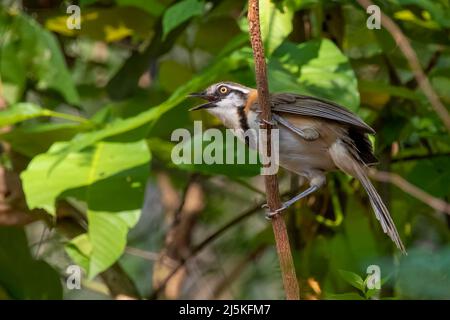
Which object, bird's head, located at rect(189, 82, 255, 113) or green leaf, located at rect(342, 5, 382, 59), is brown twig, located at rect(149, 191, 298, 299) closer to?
green leaf, located at rect(342, 5, 382, 59)

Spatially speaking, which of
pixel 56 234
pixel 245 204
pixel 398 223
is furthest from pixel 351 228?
pixel 56 234

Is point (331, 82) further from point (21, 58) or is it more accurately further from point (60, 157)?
point (21, 58)

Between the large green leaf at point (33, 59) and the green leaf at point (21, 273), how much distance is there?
822mm

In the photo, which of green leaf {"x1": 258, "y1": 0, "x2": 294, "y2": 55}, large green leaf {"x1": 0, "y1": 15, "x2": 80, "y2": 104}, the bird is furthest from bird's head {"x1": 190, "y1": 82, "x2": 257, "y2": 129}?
large green leaf {"x1": 0, "y1": 15, "x2": 80, "y2": 104}

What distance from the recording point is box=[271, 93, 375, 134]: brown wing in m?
3.37

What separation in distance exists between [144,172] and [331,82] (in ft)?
2.76

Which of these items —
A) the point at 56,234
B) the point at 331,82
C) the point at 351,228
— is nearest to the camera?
the point at 331,82

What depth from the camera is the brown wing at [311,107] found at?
3371 mm

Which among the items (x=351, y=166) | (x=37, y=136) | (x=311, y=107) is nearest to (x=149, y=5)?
(x=37, y=136)

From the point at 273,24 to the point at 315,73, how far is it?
0.87 feet

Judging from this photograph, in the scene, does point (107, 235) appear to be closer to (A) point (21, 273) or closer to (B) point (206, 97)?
(B) point (206, 97)

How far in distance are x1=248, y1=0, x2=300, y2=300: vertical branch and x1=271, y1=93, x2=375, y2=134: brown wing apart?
0.69 m

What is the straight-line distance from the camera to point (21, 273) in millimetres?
4605

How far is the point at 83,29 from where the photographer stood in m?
5.00
